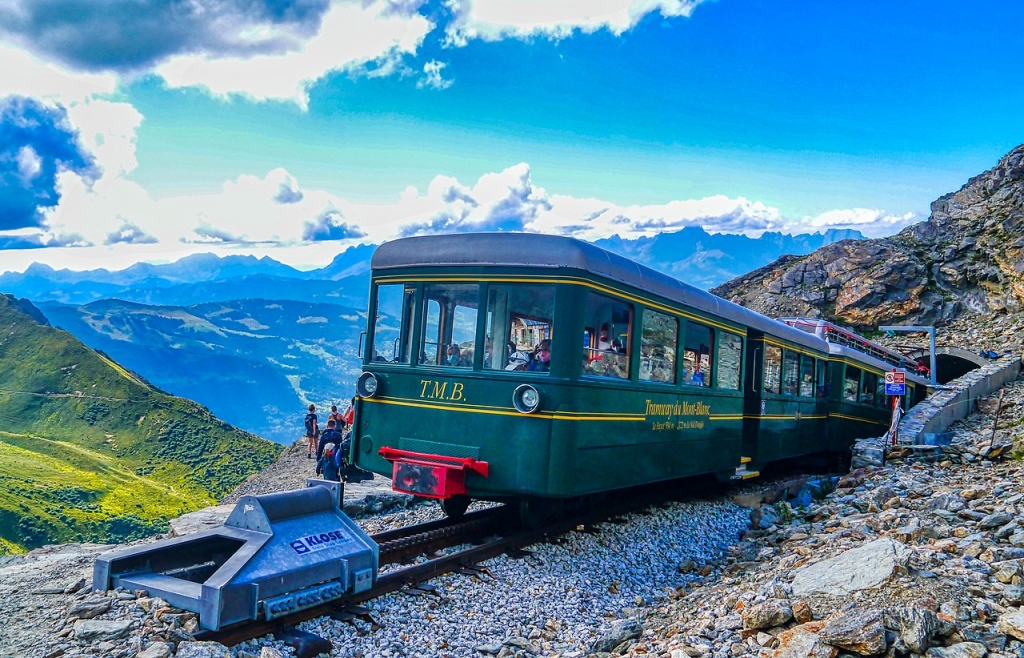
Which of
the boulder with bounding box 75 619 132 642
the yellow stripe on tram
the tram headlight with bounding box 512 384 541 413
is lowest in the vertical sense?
the boulder with bounding box 75 619 132 642

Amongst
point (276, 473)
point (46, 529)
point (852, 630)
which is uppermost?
point (852, 630)

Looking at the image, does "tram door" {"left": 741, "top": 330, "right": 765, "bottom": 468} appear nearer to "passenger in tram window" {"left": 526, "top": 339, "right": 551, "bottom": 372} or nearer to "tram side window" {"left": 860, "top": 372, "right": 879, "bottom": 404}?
"passenger in tram window" {"left": 526, "top": 339, "right": 551, "bottom": 372}

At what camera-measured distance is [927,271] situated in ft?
137

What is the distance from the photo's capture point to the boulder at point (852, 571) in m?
5.58

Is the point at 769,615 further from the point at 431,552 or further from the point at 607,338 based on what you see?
the point at 607,338

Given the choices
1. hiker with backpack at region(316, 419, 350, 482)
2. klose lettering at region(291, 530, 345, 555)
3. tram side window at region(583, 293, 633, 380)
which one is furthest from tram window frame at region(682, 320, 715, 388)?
hiker with backpack at region(316, 419, 350, 482)

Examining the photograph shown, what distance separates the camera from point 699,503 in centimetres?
1182

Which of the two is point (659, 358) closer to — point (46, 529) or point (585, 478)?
point (585, 478)

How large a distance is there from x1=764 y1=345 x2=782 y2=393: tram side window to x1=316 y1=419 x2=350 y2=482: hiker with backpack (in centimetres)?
717

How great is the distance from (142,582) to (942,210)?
5315cm

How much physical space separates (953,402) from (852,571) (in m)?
17.7

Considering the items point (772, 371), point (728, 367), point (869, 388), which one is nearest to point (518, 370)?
point (728, 367)

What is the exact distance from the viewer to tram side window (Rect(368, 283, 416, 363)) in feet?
28.5

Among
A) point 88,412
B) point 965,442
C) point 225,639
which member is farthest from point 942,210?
point 88,412
